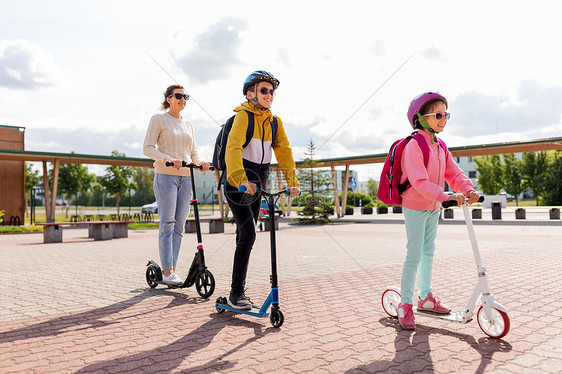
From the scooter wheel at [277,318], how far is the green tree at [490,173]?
4941 cm

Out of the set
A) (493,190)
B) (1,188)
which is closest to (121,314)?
(1,188)

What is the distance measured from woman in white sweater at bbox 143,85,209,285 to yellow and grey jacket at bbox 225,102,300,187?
1321mm

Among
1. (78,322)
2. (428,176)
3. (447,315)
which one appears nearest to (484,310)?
(447,315)

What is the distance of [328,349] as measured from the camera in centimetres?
312

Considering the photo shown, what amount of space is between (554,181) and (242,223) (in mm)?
46328

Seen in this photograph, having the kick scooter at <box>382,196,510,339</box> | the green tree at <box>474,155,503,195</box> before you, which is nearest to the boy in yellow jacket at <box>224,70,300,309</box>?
the kick scooter at <box>382,196,510,339</box>

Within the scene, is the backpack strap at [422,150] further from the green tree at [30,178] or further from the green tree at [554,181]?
the green tree at [554,181]

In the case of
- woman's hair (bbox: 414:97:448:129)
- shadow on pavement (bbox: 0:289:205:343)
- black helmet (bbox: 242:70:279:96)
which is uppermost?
black helmet (bbox: 242:70:279:96)

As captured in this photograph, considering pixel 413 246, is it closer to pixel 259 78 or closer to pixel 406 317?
pixel 406 317

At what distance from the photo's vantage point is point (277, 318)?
3.68 metres

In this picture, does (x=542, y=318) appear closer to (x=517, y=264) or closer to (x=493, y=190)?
(x=517, y=264)

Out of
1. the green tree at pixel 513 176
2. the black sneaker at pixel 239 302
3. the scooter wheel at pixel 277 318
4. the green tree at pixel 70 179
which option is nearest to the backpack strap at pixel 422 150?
the scooter wheel at pixel 277 318

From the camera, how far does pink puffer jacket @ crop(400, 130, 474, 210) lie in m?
3.40

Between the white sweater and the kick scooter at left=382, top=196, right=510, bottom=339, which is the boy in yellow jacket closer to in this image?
the white sweater
